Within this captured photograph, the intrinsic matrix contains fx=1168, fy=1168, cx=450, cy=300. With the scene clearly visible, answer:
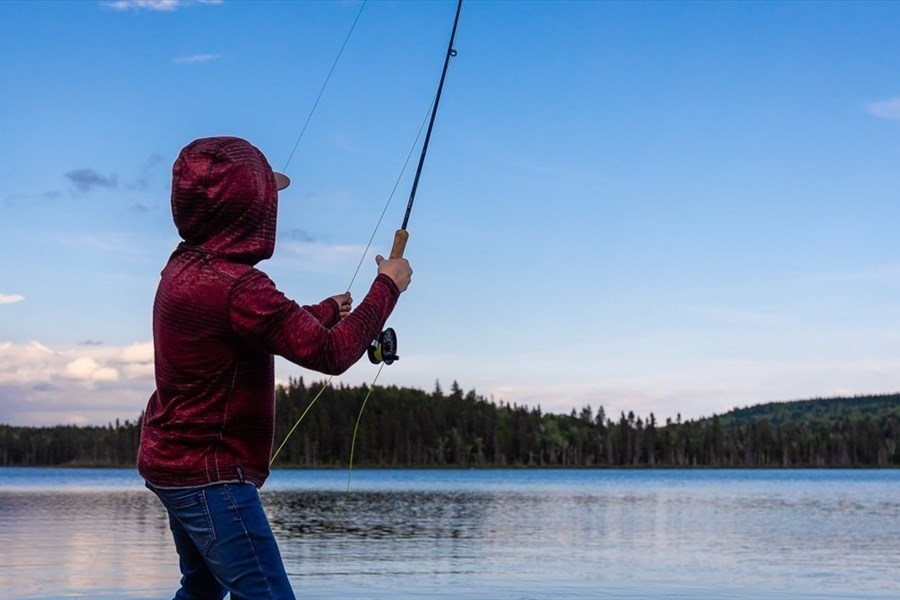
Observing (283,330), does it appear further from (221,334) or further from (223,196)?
(223,196)

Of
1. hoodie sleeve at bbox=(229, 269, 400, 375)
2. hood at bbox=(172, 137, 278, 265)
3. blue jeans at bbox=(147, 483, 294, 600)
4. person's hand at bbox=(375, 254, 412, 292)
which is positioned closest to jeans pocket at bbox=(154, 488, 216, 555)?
blue jeans at bbox=(147, 483, 294, 600)

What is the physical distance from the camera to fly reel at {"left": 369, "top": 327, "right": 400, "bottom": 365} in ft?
12.2

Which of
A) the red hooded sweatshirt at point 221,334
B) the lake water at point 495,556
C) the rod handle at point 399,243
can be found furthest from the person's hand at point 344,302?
the lake water at point 495,556

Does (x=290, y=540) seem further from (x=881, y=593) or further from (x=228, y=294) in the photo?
(x=228, y=294)

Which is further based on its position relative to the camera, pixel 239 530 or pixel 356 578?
pixel 356 578

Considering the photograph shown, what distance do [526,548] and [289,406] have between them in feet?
483

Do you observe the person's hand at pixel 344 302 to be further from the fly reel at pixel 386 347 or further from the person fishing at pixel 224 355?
the person fishing at pixel 224 355

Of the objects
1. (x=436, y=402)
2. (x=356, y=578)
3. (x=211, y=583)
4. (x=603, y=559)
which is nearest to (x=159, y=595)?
(x=356, y=578)

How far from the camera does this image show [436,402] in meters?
193

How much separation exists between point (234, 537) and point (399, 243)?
1124 mm

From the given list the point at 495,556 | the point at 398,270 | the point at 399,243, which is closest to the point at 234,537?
the point at 398,270

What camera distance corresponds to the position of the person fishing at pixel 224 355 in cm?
316

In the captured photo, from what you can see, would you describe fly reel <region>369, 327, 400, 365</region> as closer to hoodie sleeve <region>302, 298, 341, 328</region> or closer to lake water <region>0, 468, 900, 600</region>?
hoodie sleeve <region>302, 298, 341, 328</region>

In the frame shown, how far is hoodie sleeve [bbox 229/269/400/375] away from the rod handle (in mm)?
569
